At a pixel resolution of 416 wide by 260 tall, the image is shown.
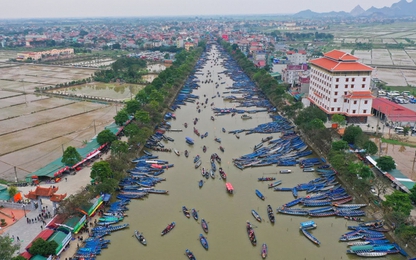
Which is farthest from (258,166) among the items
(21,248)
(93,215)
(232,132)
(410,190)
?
(21,248)

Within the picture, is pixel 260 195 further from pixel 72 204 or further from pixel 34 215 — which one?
pixel 34 215

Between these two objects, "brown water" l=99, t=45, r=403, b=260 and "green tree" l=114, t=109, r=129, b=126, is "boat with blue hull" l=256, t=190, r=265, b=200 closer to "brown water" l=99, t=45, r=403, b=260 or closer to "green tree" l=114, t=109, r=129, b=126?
"brown water" l=99, t=45, r=403, b=260

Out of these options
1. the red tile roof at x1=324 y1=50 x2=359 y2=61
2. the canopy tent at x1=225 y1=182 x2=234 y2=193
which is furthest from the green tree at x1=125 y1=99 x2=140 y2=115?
the red tile roof at x1=324 y1=50 x2=359 y2=61

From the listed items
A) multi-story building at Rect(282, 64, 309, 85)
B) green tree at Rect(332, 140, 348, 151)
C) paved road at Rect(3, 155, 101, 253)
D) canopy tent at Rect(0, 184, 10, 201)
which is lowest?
paved road at Rect(3, 155, 101, 253)

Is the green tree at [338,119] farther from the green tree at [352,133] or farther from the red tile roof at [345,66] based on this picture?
the red tile roof at [345,66]

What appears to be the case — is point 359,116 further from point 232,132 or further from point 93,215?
point 93,215

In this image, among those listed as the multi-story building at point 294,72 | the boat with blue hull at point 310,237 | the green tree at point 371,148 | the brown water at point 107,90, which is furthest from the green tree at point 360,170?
the brown water at point 107,90
